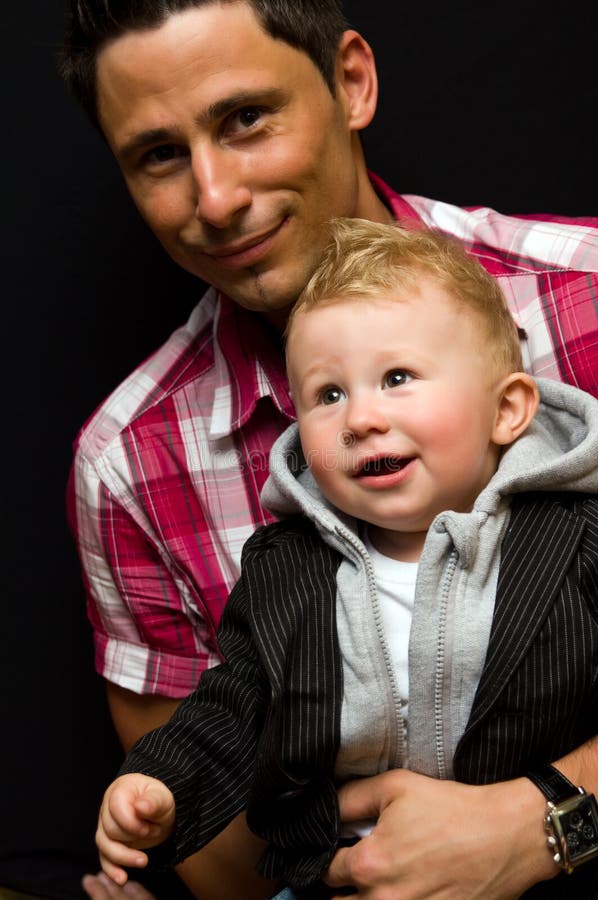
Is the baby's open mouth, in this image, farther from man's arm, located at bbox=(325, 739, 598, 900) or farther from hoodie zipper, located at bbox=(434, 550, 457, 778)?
man's arm, located at bbox=(325, 739, 598, 900)

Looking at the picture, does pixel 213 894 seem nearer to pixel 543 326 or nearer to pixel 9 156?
pixel 543 326

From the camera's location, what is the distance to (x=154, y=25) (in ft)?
5.50

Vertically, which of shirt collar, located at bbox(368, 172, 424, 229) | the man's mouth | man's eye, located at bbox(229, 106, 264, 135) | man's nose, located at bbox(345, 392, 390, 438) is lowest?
man's nose, located at bbox(345, 392, 390, 438)

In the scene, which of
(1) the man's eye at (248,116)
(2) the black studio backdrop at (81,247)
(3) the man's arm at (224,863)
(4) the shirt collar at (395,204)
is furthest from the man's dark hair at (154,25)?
(3) the man's arm at (224,863)

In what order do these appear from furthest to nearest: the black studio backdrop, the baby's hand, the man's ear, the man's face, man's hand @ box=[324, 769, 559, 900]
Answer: the black studio backdrop, the man's ear, the man's face, man's hand @ box=[324, 769, 559, 900], the baby's hand

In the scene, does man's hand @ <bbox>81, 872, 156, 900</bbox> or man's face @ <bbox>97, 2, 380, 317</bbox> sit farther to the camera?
man's hand @ <bbox>81, 872, 156, 900</bbox>

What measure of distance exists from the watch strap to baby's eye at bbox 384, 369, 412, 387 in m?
0.54

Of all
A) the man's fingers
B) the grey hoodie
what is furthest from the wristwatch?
the man's fingers

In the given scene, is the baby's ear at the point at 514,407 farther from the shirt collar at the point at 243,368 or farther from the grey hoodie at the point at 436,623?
the shirt collar at the point at 243,368

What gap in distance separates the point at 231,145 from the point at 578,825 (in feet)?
3.72

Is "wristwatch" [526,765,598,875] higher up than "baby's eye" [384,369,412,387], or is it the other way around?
"baby's eye" [384,369,412,387]

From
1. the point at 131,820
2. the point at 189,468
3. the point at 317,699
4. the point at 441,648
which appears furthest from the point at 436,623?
the point at 189,468

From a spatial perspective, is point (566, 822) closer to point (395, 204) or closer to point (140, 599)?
point (140, 599)

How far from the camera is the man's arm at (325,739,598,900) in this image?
1.39 meters
